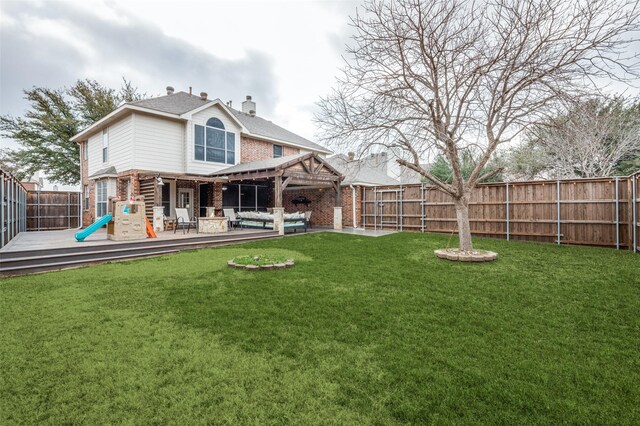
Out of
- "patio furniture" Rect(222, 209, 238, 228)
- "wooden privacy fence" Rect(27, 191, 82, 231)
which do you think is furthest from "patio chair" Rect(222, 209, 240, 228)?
"wooden privacy fence" Rect(27, 191, 82, 231)

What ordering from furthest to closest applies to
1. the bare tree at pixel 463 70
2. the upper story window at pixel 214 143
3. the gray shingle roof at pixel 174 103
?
1. the upper story window at pixel 214 143
2. the gray shingle roof at pixel 174 103
3. the bare tree at pixel 463 70

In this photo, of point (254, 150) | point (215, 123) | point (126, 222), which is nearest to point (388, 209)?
point (254, 150)

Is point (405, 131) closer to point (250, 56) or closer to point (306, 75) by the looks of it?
point (306, 75)

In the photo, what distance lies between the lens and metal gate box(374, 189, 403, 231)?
13977mm

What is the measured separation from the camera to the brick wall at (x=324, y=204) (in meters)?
15.9

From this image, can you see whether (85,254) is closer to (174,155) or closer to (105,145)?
(174,155)

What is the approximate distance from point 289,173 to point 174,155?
17.5 ft

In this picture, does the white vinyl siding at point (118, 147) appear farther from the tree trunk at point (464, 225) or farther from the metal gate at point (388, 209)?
the tree trunk at point (464, 225)

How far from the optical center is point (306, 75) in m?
10.8

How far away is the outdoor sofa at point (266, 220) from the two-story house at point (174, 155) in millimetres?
1501

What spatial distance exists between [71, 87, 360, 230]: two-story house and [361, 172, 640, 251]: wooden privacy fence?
455cm

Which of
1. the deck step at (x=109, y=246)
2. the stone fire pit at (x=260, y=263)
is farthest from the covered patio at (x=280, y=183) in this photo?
the stone fire pit at (x=260, y=263)

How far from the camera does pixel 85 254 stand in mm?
7285

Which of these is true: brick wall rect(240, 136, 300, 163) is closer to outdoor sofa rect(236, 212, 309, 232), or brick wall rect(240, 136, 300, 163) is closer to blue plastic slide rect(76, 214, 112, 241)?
outdoor sofa rect(236, 212, 309, 232)
